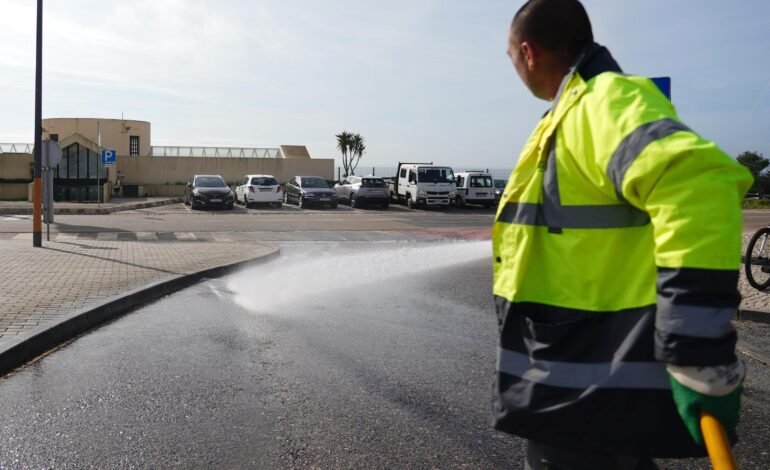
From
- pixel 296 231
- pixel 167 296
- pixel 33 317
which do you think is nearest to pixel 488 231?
pixel 296 231

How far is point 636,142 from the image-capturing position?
163 centimetres

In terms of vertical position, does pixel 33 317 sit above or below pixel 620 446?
below

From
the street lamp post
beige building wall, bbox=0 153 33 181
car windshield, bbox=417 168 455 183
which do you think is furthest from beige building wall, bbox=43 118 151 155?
the street lamp post

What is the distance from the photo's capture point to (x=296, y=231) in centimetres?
2058

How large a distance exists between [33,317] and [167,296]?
→ 7.45 ft

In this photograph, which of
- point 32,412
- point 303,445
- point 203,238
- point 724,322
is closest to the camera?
point 724,322

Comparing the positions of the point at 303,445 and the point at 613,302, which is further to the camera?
the point at 303,445

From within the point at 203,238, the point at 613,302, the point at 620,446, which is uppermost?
the point at 613,302

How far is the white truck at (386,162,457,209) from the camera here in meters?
33.6

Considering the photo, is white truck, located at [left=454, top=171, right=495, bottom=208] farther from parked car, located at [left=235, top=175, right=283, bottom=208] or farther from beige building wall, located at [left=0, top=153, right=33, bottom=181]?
beige building wall, located at [left=0, top=153, right=33, bottom=181]

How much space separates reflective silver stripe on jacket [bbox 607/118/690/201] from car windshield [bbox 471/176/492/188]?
34.3 m

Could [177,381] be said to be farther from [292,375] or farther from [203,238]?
[203,238]

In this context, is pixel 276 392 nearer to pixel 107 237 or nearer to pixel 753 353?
pixel 753 353

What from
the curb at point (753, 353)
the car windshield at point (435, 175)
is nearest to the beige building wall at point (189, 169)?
the car windshield at point (435, 175)
